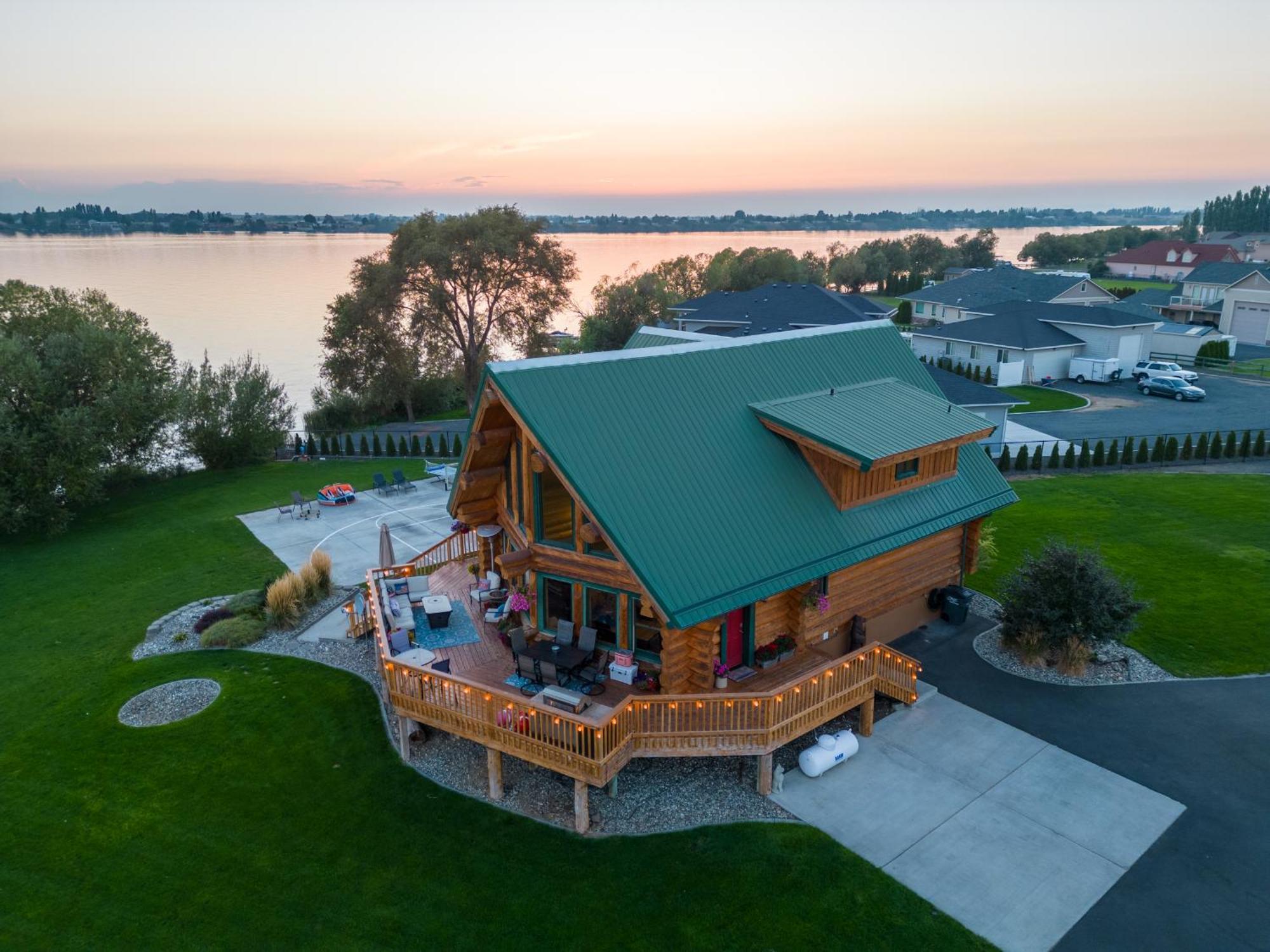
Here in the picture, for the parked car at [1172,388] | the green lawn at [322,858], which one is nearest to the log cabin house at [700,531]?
the green lawn at [322,858]

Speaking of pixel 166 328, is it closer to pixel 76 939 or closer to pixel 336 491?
pixel 336 491

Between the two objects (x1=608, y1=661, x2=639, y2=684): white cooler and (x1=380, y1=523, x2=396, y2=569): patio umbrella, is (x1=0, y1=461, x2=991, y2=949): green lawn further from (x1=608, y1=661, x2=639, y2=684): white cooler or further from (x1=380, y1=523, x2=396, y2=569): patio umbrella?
(x1=380, y1=523, x2=396, y2=569): patio umbrella

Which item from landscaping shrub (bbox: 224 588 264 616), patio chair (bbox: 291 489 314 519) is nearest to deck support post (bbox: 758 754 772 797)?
landscaping shrub (bbox: 224 588 264 616)

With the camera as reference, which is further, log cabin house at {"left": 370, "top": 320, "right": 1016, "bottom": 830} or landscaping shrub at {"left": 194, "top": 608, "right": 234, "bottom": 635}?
landscaping shrub at {"left": 194, "top": 608, "right": 234, "bottom": 635}

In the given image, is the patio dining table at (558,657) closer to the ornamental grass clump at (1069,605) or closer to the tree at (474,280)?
the ornamental grass clump at (1069,605)

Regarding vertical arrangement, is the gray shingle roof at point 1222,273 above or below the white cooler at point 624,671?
above

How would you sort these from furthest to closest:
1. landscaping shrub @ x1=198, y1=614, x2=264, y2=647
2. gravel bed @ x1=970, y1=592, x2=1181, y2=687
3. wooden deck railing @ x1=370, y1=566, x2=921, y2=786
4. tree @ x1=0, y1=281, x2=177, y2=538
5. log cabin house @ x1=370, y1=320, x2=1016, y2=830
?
tree @ x1=0, y1=281, x2=177, y2=538 → landscaping shrub @ x1=198, y1=614, x2=264, y2=647 → gravel bed @ x1=970, y1=592, x2=1181, y2=687 → log cabin house @ x1=370, y1=320, x2=1016, y2=830 → wooden deck railing @ x1=370, y1=566, x2=921, y2=786
